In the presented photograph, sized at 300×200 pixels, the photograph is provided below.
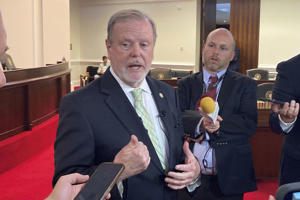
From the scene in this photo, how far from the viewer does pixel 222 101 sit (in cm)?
221

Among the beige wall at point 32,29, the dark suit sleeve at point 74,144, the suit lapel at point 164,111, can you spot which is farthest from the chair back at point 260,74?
the dark suit sleeve at point 74,144

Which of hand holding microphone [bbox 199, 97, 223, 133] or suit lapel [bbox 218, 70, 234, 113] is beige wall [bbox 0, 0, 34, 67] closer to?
suit lapel [bbox 218, 70, 234, 113]

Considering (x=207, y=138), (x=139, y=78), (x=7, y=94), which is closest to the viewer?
(x=139, y=78)

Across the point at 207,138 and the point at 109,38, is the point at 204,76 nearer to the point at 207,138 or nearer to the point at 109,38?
the point at 207,138

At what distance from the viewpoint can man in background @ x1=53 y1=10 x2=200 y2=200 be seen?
4.59 ft

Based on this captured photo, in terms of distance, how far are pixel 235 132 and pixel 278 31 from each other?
31.7ft

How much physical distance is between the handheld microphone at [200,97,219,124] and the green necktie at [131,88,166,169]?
0.32 meters

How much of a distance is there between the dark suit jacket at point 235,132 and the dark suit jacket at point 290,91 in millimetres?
271

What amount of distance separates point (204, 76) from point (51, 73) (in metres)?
4.47

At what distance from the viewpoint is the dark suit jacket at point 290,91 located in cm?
189

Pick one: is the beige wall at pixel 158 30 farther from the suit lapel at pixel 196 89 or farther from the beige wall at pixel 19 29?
the suit lapel at pixel 196 89

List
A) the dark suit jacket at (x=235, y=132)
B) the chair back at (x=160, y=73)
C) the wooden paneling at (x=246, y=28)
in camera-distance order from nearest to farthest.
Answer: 1. the dark suit jacket at (x=235, y=132)
2. the chair back at (x=160, y=73)
3. the wooden paneling at (x=246, y=28)

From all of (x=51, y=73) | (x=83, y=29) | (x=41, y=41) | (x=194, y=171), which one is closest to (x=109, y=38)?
(x=194, y=171)

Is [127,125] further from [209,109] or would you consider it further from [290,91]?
[290,91]
